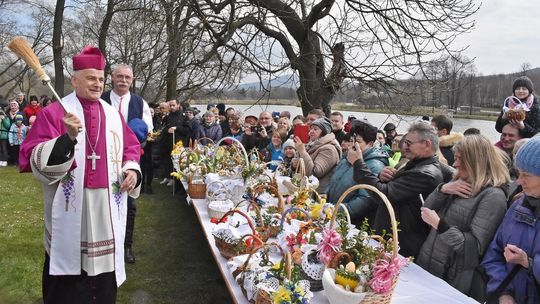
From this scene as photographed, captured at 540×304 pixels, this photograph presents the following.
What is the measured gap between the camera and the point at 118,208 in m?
2.76

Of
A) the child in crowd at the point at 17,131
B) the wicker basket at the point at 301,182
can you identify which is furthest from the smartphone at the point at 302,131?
the child in crowd at the point at 17,131

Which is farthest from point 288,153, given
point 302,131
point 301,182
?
point 301,182

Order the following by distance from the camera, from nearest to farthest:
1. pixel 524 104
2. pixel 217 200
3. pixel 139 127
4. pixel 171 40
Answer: pixel 139 127
pixel 217 200
pixel 524 104
pixel 171 40

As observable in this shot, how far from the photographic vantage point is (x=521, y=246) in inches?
83.4

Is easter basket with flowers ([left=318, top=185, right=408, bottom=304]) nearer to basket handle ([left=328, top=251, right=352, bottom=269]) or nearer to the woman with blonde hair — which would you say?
basket handle ([left=328, top=251, right=352, bottom=269])

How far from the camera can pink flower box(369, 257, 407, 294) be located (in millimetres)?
1977

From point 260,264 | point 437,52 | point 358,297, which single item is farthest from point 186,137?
point 358,297

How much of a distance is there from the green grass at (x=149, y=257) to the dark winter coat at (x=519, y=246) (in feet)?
7.48

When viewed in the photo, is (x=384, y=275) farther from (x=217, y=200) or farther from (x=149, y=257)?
(x=149, y=257)

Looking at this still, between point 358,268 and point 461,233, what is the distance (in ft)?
2.54

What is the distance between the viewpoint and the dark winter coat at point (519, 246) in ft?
6.81

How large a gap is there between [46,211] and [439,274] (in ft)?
8.07

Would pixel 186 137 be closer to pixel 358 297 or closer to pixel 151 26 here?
pixel 151 26

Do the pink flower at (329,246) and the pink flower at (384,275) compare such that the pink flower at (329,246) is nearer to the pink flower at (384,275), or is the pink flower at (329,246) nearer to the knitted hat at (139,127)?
the pink flower at (384,275)
